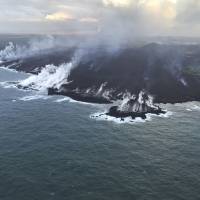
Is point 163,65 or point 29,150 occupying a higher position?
point 163,65

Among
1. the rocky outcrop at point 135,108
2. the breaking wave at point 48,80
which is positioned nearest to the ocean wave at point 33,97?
the breaking wave at point 48,80

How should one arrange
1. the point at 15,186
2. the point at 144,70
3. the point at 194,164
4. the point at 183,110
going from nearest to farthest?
the point at 15,186 → the point at 194,164 → the point at 183,110 → the point at 144,70

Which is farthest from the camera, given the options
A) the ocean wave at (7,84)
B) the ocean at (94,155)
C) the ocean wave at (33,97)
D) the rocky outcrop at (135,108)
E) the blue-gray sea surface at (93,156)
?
the ocean wave at (7,84)

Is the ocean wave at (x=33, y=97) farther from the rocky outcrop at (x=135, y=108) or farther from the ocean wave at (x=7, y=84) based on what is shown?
the rocky outcrop at (x=135, y=108)

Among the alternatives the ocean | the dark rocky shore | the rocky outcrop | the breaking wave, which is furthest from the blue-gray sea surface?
the breaking wave

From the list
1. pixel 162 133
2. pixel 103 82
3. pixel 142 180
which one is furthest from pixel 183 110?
pixel 142 180

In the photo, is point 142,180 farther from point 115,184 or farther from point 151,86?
point 151,86

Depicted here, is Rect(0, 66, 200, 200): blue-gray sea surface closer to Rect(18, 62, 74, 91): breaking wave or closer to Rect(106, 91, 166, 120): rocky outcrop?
Rect(106, 91, 166, 120): rocky outcrop

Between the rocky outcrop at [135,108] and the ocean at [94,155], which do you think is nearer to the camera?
the ocean at [94,155]
